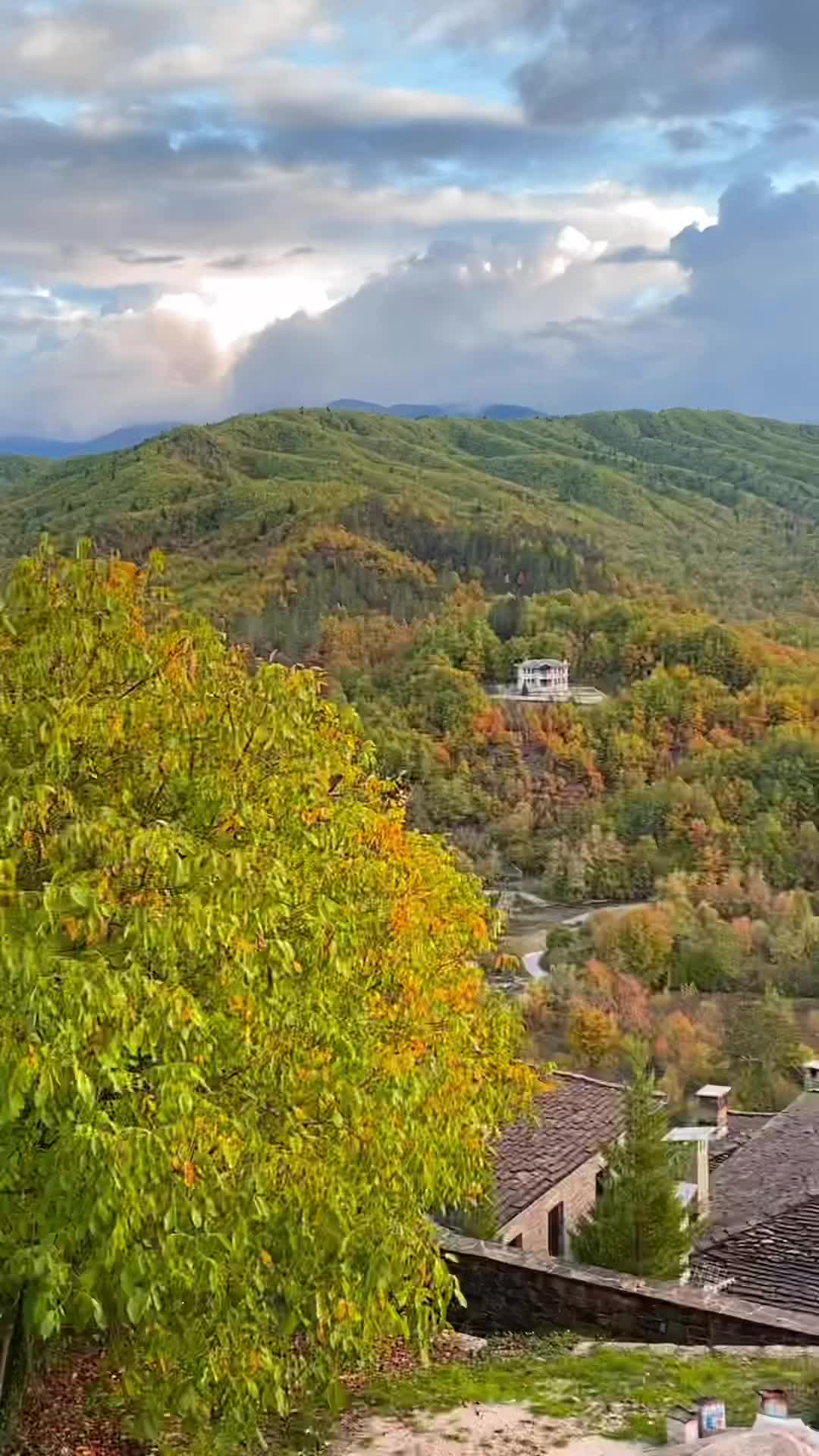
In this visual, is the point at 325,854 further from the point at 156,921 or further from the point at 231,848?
the point at 156,921

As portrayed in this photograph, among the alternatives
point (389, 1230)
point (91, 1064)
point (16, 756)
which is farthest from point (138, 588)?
point (389, 1230)

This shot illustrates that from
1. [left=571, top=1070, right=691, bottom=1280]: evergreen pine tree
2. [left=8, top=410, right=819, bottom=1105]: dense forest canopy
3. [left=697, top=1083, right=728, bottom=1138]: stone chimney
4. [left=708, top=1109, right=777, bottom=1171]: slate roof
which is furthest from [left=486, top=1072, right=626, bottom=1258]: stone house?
[left=8, top=410, right=819, bottom=1105]: dense forest canopy

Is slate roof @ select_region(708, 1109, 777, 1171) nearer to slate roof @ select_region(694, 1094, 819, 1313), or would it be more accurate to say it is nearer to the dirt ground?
slate roof @ select_region(694, 1094, 819, 1313)

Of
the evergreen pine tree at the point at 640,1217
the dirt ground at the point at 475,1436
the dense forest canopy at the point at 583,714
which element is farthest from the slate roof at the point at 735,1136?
the dirt ground at the point at 475,1436

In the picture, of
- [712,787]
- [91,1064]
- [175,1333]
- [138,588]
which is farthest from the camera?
[712,787]

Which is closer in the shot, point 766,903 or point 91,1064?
point 91,1064

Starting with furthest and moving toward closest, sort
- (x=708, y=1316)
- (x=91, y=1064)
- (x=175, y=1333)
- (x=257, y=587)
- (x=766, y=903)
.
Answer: (x=257, y=587)
(x=766, y=903)
(x=708, y=1316)
(x=175, y=1333)
(x=91, y=1064)
